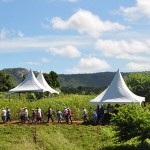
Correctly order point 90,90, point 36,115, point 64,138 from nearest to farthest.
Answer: point 64,138
point 36,115
point 90,90

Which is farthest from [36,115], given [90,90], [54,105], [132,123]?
[90,90]

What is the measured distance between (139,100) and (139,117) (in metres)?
7.38

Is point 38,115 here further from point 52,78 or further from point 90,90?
point 90,90

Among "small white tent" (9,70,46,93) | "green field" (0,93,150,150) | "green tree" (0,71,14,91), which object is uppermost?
"green tree" (0,71,14,91)

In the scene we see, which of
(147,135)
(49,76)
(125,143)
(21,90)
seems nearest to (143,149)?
(147,135)

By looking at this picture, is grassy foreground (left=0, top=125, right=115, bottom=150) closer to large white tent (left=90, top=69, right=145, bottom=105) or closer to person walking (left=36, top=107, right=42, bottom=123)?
person walking (left=36, top=107, right=42, bottom=123)

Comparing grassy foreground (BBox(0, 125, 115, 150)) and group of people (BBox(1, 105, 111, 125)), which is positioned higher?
group of people (BBox(1, 105, 111, 125))

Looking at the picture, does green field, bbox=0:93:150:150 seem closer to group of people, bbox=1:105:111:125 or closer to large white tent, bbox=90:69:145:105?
group of people, bbox=1:105:111:125

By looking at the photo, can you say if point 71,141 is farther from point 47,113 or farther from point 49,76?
point 49,76

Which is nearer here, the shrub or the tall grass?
the shrub

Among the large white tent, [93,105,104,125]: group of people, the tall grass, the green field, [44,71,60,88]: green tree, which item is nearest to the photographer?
the green field

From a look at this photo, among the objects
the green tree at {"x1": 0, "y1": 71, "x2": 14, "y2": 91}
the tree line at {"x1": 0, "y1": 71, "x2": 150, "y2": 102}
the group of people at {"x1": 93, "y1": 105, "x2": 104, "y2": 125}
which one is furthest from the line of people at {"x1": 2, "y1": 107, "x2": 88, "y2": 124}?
the green tree at {"x1": 0, "y1": 71, "x2": 14, "y2": 91}

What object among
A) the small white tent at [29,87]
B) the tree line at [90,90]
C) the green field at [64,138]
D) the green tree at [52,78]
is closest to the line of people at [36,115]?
the green field at [64,138]

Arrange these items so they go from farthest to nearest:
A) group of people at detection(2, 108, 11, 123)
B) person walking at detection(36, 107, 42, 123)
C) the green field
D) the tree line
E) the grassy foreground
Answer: the tree line, person walking at detection(36, 107, 42, 123), group of people at detection(2, 108, 11, 123), the grassy foreground, the green field
